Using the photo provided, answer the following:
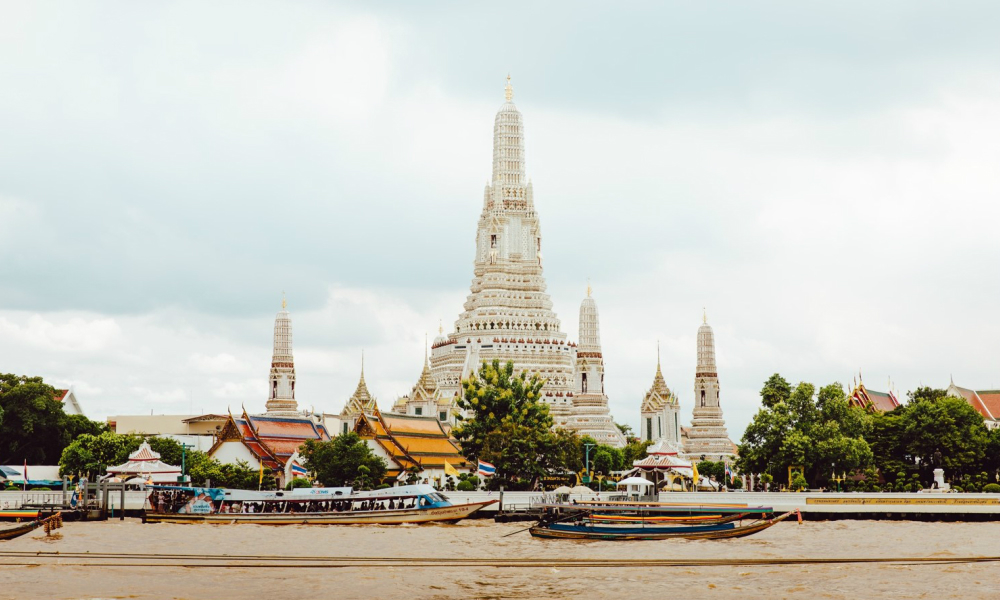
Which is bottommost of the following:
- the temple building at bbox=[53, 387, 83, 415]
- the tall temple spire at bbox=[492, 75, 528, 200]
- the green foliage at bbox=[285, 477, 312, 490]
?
the green foliage at bbox=[285, 477, 312, 490]

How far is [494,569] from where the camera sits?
35.9 metres

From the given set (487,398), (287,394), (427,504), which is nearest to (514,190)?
(287,394)

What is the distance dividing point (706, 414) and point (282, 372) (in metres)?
31.1

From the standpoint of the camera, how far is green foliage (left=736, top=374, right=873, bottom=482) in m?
61.5

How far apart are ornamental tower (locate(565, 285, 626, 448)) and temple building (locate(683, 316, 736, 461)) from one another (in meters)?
5.82

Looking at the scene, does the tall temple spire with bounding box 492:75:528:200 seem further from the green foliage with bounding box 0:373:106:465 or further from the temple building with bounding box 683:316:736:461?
the green foliage with bounding box 0:373:106:465

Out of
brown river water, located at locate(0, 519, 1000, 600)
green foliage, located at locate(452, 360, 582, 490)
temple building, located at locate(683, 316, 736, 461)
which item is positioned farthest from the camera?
temple building, located at locate(683, 316, 736, 461)

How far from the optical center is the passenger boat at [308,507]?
173 feet

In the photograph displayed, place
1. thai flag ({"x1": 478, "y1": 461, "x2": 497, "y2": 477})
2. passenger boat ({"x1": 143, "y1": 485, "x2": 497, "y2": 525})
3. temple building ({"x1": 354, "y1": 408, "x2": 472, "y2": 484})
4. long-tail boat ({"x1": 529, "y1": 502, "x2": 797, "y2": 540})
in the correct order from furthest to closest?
temple building ({"x1": 354, "y1": 408, "x2": 472, "y2": 484}), thai flag ({"x1": 478, "y1": 461, "x2": 497, "y2": 477}), passenger boat ({"x1": 143, "y1": 485, "x2": 497, "y2": 525}), long-tail boat ({"x1": 529, "y1": 502, "x2": 797, "y2": 540})

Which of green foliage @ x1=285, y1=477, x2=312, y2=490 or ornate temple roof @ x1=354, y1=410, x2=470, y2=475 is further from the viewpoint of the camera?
ornate temple roof @ x1=354, y1=410, x2=470, y2=475

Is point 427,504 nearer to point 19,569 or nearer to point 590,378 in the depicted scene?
point 19,569

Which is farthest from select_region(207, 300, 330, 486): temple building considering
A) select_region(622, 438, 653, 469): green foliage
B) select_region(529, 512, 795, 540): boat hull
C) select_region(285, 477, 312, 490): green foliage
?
select_region(529, 512, 795, 540): boat hull

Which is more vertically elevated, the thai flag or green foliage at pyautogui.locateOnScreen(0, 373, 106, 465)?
green foliage at pyautogui.locateOnScreen(0, 373, 106, 465)

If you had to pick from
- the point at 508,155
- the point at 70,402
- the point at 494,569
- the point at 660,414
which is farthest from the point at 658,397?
the point at 494,569
